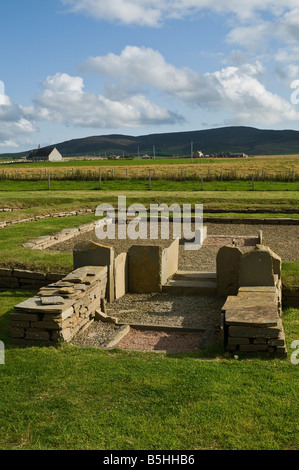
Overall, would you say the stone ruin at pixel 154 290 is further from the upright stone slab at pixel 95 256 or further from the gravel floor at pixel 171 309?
the gravel floor at pixel 171 309

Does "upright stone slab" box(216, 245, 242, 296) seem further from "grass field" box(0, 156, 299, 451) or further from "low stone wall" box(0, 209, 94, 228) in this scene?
"low stone wall" box(0, 209, 94, 228)

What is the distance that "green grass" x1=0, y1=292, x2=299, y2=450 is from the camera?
4.97m

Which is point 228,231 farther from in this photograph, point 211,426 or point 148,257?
point 211,426

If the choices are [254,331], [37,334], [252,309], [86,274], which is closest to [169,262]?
[86,274]

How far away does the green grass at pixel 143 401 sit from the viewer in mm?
4969

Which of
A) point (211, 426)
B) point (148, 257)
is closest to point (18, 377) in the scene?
point (211, 426)

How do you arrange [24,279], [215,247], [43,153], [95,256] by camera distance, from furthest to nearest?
[43,153] → [215,247] → [24,279] → [95,256]

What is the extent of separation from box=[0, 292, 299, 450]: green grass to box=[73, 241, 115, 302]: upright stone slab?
2995 millimetres

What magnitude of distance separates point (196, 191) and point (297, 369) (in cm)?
2678

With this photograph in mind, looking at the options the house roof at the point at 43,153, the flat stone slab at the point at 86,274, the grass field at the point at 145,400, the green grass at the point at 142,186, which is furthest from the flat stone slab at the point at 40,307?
the house roof at the point at 43,153

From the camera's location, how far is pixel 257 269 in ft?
30.4

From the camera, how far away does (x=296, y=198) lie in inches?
1071

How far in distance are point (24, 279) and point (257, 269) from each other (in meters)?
5.47

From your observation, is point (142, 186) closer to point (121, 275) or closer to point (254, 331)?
point (121, 275)
